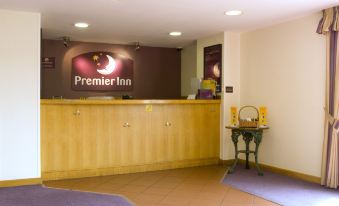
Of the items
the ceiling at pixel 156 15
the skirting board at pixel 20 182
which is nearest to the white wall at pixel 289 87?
the ceiling at pixel 156 15

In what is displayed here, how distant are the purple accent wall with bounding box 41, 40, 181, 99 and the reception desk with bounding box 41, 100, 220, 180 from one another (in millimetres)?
2335

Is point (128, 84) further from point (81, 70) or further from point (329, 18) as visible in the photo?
point (329, 18)

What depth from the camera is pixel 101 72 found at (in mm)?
8070

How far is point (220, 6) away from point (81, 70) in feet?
13.4

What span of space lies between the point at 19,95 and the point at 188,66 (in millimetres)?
4451

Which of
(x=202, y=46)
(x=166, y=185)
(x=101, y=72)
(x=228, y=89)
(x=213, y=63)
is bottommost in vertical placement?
(x=166, y=185)

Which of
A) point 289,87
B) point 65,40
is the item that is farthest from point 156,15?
point 65,40

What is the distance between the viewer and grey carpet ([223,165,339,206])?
435 centimetres

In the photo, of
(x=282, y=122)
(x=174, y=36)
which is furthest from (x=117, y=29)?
(x=282, y=122)

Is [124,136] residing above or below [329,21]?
below

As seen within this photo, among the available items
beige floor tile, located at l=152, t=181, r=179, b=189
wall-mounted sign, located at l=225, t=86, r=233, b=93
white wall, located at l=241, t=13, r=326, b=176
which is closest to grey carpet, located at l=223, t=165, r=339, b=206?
white wall, located at l=241, t=13, r=326, b=176

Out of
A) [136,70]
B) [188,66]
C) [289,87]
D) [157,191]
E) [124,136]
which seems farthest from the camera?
[188,66]

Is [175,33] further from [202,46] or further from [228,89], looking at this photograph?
[228,89]

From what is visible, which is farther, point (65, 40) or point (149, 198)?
point (65, 40)
